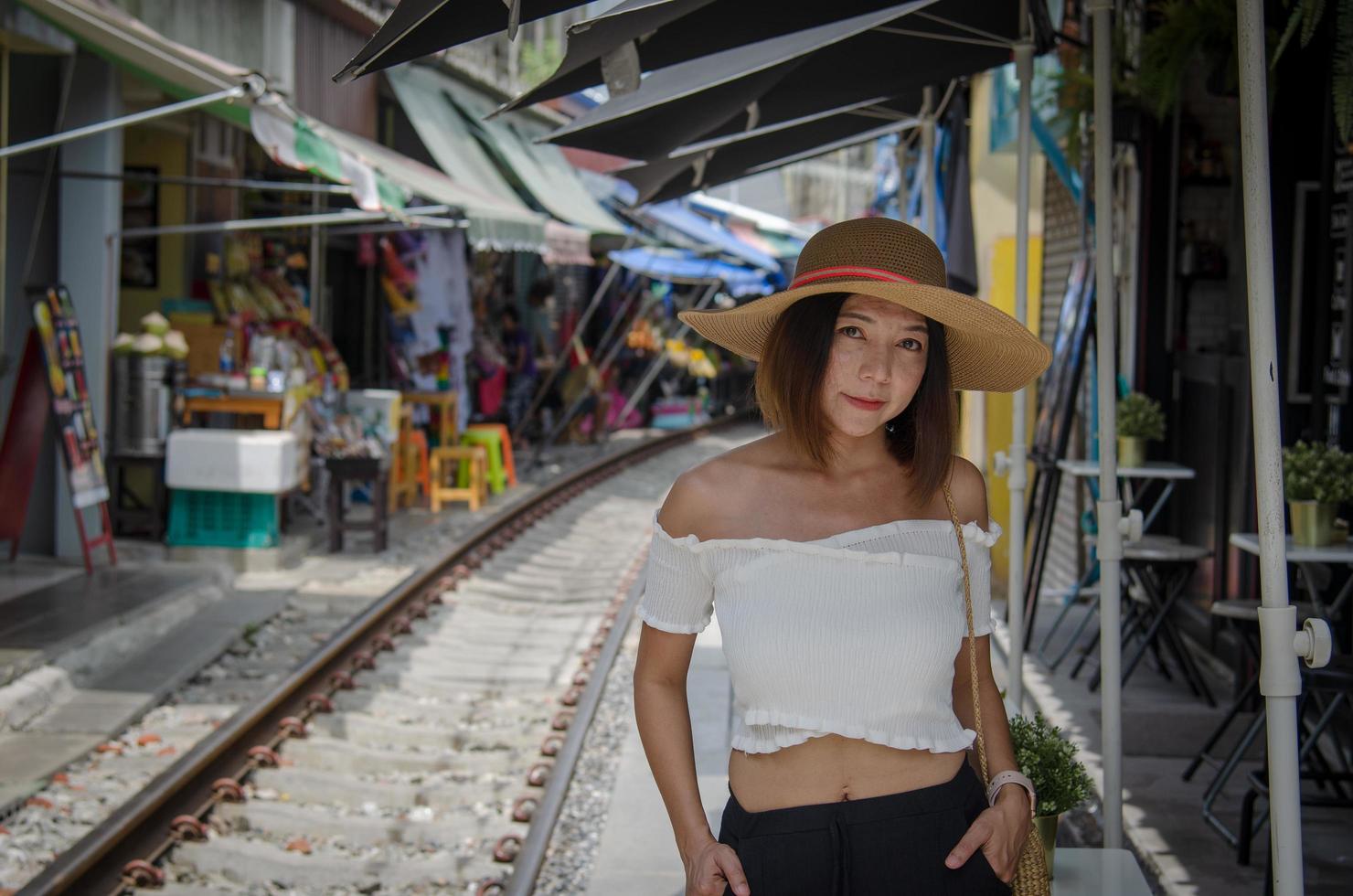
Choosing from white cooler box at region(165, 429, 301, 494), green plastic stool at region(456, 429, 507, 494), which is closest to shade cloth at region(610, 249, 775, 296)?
green plastic stool at region(456, 429, 507, 494)

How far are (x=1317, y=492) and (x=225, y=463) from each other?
7.84m

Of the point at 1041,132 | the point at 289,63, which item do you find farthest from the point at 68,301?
the point at 1041,132

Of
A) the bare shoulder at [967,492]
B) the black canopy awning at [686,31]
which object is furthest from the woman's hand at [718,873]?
the black canopy awning at [686,31]

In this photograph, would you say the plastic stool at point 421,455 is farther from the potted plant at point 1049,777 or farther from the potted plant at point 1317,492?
the potted plant at point 1049,777

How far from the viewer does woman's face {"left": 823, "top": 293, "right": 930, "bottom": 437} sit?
2.53 m

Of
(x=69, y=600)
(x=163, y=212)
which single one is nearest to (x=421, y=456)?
(x=163, y=212)

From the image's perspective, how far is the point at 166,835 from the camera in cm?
545

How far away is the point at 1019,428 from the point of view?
213 inches

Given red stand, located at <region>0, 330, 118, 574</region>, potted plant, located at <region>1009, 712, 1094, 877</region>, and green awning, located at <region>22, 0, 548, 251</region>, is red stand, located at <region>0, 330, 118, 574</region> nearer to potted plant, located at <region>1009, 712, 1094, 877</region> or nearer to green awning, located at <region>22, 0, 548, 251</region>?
green awning, located at <region>22, 0, 548, 251</region>

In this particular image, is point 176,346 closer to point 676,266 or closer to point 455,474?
point 455,474

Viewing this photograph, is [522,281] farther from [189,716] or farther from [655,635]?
[655,635]

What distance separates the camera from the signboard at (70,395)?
380 inches

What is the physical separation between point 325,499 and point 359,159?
4166 millimetres

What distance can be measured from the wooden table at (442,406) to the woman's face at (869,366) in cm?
1241
